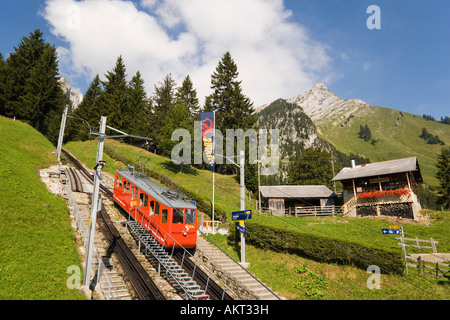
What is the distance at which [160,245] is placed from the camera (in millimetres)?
16047

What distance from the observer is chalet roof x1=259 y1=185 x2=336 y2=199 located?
116 feet

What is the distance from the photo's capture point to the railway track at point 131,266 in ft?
39.1

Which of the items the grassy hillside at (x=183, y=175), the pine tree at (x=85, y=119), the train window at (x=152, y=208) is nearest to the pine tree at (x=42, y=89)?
the pine tree at (x=85, y=119)

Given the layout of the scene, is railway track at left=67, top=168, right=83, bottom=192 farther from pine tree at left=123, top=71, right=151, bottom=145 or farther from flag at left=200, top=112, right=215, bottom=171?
pine tree at left=123, top=71, right=151, bottom=145

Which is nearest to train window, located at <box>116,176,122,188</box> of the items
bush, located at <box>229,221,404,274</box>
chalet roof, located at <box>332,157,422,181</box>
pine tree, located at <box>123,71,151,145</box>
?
bush, located at <box>229,221,404,274</box>

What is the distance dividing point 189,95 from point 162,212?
52.0 m

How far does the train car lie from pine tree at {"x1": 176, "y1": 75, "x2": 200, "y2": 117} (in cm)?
4494

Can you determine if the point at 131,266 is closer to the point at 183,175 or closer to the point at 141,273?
the point at 141,273

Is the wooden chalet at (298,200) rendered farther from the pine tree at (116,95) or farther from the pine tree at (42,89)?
the pine tree at (42,89)

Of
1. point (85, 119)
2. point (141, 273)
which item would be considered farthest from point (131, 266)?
point (85, 119)

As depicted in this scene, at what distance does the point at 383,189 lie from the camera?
106 feet

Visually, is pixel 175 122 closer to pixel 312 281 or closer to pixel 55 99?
pixel 55 99

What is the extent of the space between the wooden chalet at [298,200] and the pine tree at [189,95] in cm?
3408

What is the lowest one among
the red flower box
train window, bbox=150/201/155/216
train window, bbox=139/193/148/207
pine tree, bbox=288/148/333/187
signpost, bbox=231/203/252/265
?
signpost, bbox=231/203/252/265
